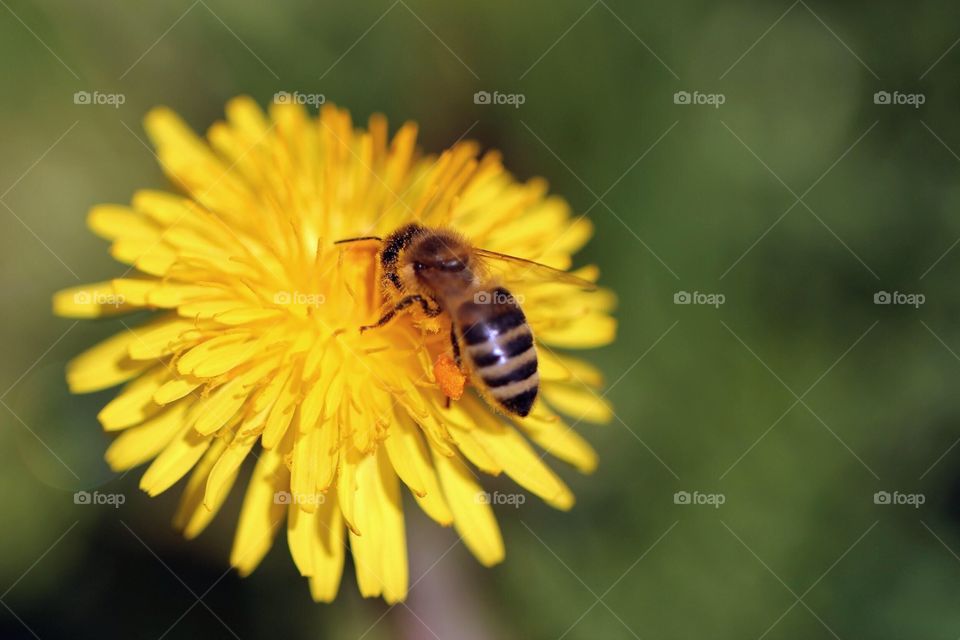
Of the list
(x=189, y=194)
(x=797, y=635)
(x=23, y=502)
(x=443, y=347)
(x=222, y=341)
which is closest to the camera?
(x=222, y=341)

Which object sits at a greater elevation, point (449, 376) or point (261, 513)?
point (449, 376)

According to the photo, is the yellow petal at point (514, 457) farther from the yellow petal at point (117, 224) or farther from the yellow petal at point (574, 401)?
the yellow petal at point (117, 224)

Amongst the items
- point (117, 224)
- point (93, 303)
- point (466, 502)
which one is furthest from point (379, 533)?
point (117, 224)

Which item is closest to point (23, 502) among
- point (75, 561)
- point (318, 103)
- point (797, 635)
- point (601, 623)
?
point (75, 561)

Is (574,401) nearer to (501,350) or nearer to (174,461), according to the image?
(501,350)

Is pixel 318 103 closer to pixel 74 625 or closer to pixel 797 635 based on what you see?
pixel 74 625

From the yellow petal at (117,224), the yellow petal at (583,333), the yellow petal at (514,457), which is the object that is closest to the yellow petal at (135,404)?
the yellow petal at (117,224)
